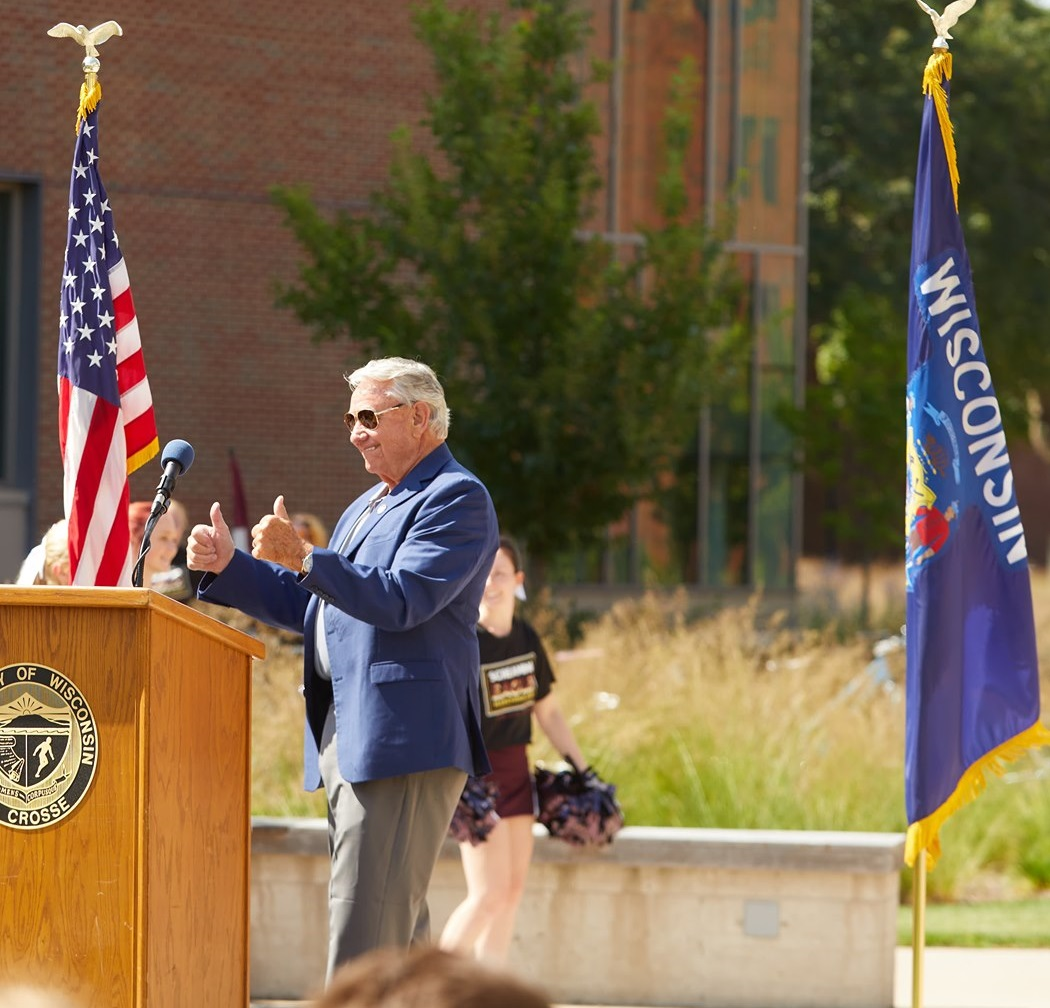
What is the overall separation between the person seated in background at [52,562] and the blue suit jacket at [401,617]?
6.41ft

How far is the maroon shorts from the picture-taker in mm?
7074

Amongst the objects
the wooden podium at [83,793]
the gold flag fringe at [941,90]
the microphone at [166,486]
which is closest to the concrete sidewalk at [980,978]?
the gold flag fringe at [941,90]

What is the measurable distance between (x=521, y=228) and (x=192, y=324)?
7.69 meters

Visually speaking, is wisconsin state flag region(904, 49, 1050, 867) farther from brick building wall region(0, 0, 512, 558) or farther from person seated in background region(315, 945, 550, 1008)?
brick building wall region(0, 0, 512, 558)

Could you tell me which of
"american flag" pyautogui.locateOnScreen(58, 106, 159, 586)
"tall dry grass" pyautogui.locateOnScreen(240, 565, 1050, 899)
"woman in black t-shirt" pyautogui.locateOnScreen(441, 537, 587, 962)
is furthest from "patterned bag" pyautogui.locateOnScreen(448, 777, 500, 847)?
"tall dry grass" pyautogui.locateOnScreen(240, 565, 1050, 899)

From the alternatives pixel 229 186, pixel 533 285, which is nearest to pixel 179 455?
pixel 533 285

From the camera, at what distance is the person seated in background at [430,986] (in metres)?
1.73

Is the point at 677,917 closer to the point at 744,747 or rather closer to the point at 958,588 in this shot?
the point at 744,747

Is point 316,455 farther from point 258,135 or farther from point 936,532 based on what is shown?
point 936,532

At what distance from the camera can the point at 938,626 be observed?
20.4 feet

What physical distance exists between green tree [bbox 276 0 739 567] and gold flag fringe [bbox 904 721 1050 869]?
38.7 feet

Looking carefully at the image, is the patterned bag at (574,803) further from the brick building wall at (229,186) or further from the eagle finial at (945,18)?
the brick building wall at (229,186)

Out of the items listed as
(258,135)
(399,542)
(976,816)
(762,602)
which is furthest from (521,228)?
(399,542)

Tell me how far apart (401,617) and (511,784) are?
254 cm
